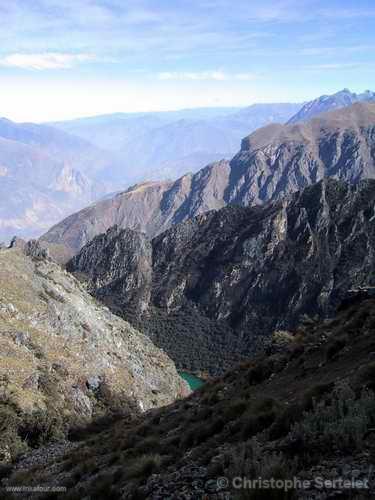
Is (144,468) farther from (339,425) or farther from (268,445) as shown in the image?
(339,425)

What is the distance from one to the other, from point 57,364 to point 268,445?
194 feet

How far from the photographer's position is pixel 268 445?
589 inches

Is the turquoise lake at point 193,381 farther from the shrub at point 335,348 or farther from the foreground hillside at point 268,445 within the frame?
the shrub at point 335,348

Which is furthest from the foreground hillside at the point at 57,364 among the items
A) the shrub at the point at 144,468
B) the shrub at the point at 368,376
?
the shrub at the point at 368,376

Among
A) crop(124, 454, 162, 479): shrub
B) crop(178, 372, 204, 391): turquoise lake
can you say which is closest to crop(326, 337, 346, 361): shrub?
crop(124, 454, 162, 479): shrub

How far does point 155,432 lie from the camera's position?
88.4 feet

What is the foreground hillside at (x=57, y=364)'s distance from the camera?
4831 cm

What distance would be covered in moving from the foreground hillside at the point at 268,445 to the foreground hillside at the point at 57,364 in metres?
16.6

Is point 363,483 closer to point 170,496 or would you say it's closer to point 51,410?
point 170,496

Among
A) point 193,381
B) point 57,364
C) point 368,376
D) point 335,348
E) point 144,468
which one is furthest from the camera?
point 193,381

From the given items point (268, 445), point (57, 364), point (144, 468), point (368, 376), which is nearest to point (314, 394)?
point (368, 376)

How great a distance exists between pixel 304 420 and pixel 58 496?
33.1 feet

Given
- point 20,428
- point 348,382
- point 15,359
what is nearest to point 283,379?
point 348,382

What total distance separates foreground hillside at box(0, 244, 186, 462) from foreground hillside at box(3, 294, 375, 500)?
1656 centimetres
